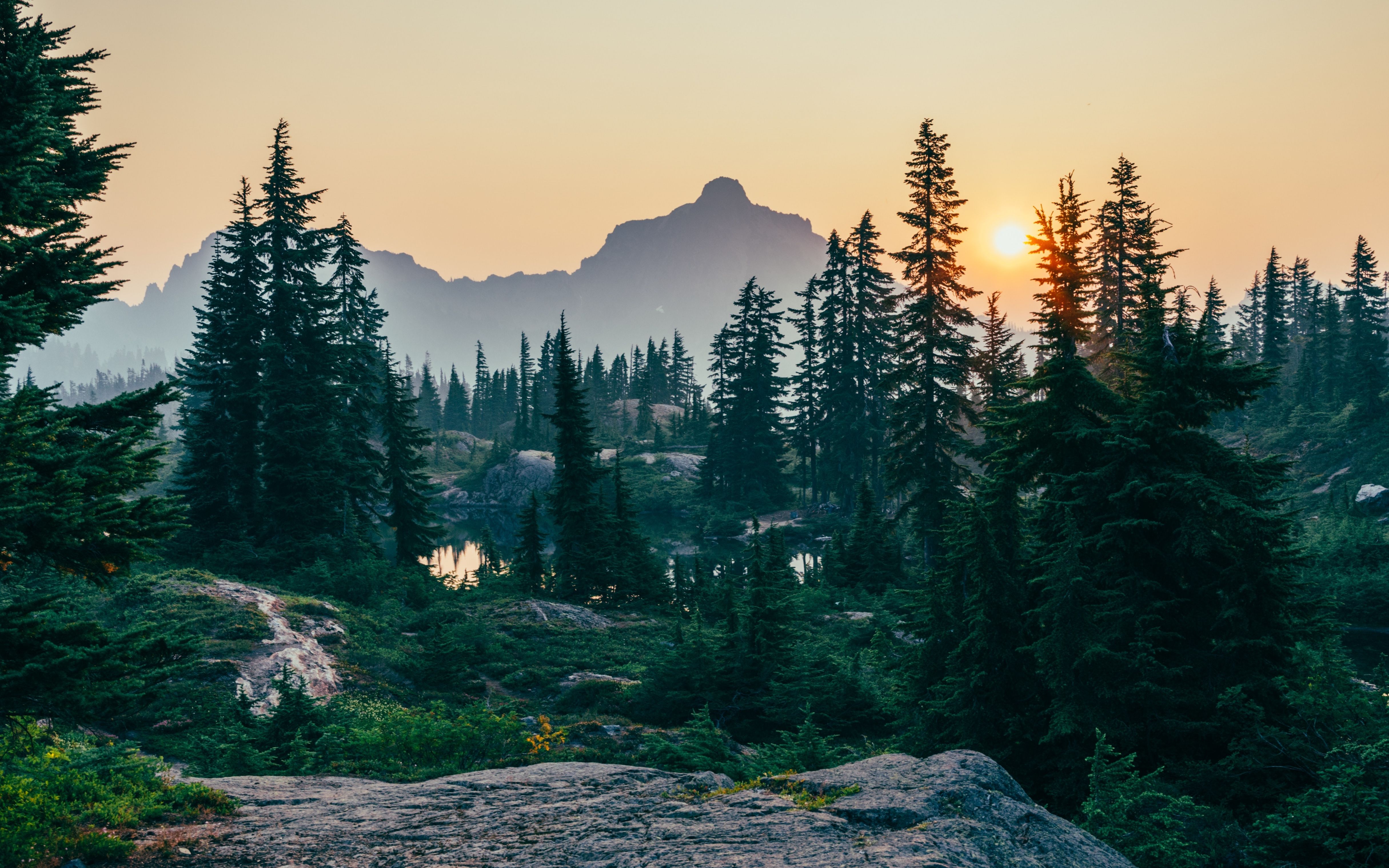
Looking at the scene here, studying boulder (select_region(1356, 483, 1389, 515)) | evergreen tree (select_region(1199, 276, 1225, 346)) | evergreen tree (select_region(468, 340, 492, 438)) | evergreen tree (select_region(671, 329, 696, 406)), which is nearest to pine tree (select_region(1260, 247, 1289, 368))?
evergreen tree (select_region(1199, 276, 1225, 346))

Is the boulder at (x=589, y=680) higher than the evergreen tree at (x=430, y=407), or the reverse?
the evergreen tree at (x=430, y=407)

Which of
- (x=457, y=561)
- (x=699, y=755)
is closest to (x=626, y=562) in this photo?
(x=699, y=755)

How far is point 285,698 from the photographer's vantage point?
10.9 m

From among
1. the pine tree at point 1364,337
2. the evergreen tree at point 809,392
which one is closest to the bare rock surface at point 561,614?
the evergreen tree at point 809,392

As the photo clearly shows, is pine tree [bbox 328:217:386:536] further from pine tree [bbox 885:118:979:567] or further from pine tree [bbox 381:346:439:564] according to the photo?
pine tree [bbox 885:118:979:567]

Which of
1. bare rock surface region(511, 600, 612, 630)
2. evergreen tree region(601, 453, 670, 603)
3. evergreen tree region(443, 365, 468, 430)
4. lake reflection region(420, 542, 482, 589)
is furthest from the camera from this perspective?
evergreen tree region(443, 365, 468, 430)

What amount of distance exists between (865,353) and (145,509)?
50318 millimetres

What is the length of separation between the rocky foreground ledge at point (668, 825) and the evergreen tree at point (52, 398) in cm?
309

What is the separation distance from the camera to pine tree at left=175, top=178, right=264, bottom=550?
2742 centimetres

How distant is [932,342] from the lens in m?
30.5

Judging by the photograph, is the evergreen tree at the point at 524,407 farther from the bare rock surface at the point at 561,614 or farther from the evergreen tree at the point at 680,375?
the bare rock surface at the point at 561,614

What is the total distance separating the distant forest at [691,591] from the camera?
695 cm

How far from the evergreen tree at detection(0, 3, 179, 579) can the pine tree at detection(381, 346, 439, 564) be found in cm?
2706

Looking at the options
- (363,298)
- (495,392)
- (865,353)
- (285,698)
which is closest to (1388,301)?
(865,353)
